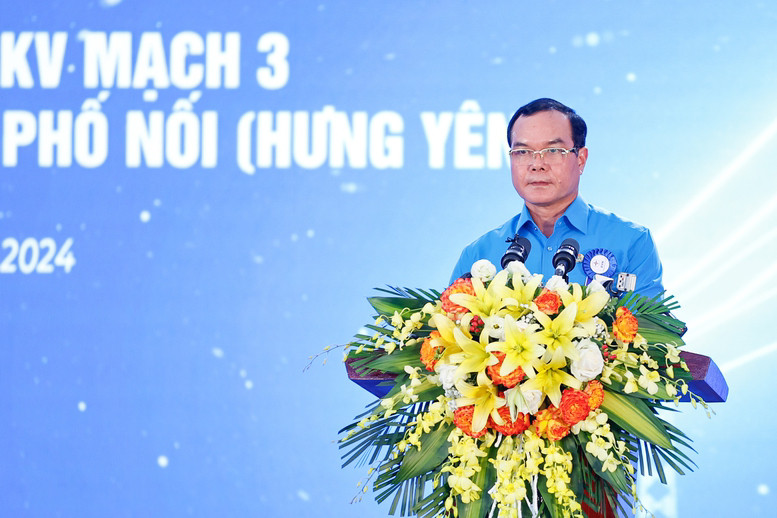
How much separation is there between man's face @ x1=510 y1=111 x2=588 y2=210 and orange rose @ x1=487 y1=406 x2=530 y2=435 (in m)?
1.05

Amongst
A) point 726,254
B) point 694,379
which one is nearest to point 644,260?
point 694,379

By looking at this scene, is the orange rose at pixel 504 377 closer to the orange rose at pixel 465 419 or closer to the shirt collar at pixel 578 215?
the orange rose at pixel 465 419

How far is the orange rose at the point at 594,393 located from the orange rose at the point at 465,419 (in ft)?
0.53

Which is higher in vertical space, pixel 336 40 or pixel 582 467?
pixel 336 40

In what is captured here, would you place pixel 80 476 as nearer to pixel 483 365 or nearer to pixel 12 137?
pixel 12 137

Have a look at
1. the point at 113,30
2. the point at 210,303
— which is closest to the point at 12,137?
the point at 113,30

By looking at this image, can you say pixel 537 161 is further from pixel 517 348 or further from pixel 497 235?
pixel 517 348

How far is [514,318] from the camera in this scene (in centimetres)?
148

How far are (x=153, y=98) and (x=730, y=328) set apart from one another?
2.33 m

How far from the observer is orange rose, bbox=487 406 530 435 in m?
1.45

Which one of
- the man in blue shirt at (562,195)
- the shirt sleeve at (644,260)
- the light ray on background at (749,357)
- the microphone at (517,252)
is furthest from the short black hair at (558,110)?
the light ray on background at (749,357)

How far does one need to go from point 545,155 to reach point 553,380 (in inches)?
42.2

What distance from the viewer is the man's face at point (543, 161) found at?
7.94ft

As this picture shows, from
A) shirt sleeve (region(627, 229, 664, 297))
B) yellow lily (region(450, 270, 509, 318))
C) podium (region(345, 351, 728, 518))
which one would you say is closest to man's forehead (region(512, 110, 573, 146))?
shirt sleeve (region(627, 229, 664, 297))
